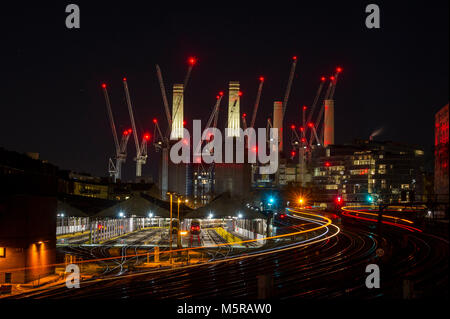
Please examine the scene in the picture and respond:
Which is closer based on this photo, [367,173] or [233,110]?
[367,173]

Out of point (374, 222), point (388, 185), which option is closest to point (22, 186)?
point (374, 222)

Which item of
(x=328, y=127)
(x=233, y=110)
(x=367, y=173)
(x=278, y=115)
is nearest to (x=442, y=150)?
(x=367, y=173)

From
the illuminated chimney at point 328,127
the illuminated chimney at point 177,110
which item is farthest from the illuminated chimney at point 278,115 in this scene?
the illuminated chimney at point 177,110

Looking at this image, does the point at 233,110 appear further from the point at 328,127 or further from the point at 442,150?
the point at 442,150

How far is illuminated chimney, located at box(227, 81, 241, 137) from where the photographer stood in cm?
16175

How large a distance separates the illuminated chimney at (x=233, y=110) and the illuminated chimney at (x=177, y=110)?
17244mm

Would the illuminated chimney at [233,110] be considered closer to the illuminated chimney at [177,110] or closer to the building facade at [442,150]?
the illuminated chimney at [177,110]

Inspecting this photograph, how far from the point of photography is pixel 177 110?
541 ft

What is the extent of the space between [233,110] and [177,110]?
20063 mm

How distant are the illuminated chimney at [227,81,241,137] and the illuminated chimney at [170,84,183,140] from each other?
17244 mm

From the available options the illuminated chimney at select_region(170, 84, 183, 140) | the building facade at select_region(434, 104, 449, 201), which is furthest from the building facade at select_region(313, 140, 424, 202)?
the building facade at select_region(434, 104, 449, 201)

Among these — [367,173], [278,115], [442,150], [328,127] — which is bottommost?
[442,150]
